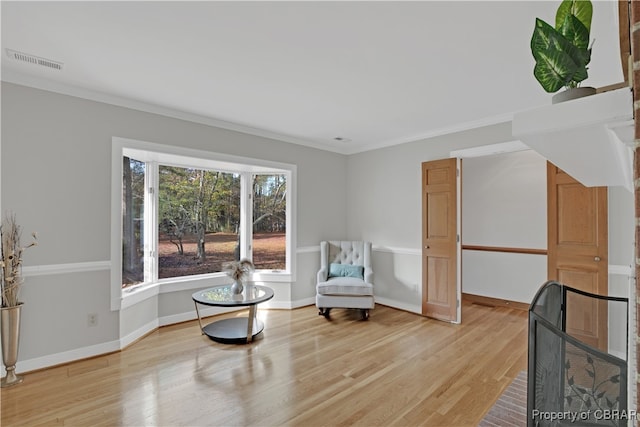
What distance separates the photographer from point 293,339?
3312 millimetres

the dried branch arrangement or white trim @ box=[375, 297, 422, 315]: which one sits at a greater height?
the dried branch arrangement

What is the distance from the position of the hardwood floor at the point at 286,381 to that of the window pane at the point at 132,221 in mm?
750

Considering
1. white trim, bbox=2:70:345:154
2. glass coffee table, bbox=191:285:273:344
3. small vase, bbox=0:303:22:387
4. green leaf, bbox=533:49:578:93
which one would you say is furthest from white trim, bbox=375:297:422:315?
small vase, bbox=0:303:22:387

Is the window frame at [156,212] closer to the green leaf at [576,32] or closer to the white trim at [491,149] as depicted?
the white trim at [491,149]

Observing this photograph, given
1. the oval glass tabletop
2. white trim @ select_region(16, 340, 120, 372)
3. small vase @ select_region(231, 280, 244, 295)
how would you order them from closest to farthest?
white trim @ select_region(16, 340, 120, 372) → the oval glass tabletop → small vase @ select_region(231, 280, 244, 295)

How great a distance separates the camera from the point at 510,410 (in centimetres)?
211

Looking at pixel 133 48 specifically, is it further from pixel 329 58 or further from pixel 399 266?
pixel 399 266

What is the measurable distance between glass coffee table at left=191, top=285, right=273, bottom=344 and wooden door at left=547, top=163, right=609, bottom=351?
3063 millimetres

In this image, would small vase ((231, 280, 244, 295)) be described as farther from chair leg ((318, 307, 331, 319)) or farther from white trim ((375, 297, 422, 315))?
white trim ((375, 297, 422, 315))

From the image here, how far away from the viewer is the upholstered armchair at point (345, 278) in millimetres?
3967


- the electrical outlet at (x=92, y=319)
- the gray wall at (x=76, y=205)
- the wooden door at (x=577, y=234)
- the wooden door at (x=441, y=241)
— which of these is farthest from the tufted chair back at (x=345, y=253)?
the electrical outlet at (x=92, y=319)

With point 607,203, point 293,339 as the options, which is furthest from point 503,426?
point 607,203

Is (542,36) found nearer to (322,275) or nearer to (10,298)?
(10,298)

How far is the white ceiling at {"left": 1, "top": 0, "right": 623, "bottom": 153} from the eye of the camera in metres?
1.79
